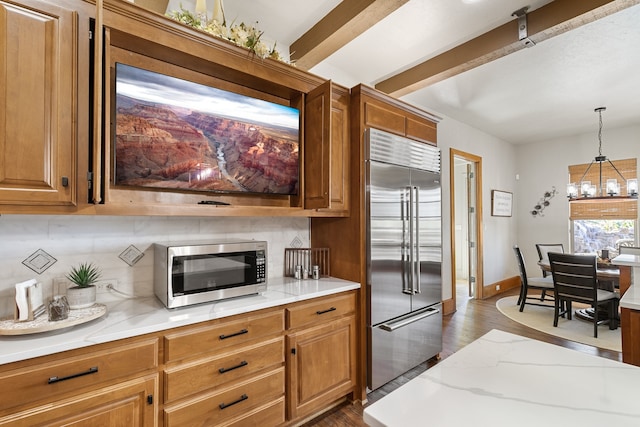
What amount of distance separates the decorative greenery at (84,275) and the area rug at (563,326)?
4.66 meters

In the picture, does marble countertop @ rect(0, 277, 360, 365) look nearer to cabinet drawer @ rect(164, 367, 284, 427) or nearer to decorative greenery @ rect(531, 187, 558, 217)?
cabinet drawer @ rect(164, 367, 284, 427)

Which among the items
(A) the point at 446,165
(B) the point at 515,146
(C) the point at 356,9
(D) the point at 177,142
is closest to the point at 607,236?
(B) the point at 515,146

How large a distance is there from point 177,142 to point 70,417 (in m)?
1.46

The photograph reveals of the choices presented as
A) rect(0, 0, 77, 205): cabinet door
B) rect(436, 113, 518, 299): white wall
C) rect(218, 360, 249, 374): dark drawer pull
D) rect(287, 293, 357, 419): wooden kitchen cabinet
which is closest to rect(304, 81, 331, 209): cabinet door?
rect(287, 293, 357, 419): wooden kitchen cabinet

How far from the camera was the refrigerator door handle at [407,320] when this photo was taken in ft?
8.22

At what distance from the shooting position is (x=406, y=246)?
2670 mm

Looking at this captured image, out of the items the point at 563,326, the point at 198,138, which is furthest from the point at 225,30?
the point at 563,326

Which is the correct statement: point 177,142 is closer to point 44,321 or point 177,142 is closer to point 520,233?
point 44,321

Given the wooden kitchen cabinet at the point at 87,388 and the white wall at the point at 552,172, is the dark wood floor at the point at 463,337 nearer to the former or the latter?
the wooden kitchen cabinet at the point at 87,388

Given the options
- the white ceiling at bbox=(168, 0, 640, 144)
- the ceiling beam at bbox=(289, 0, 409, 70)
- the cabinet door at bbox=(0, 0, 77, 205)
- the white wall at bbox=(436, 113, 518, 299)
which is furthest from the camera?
the white wall at bbox=(436, 113, 518, 299)

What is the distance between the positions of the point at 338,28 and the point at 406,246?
1822 mm

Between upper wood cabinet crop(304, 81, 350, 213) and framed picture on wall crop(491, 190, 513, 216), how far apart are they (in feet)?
14.3

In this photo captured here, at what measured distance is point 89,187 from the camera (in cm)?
147

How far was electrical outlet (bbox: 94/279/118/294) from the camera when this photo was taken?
71.3 inches
